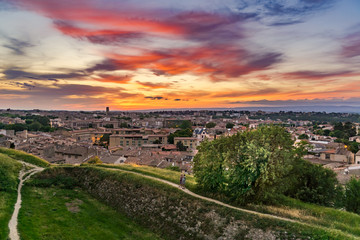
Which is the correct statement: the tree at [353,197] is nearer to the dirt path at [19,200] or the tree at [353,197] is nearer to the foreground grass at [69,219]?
the foreground grass at [69,219]

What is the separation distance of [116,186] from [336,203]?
22.9 meters

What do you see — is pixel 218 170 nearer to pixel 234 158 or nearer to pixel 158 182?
pixel 234 158

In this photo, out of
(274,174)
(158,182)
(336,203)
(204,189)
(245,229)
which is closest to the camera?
(245,229)

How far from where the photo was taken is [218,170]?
2080cm

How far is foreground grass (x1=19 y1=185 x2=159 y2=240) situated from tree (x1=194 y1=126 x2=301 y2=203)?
22.5 ft

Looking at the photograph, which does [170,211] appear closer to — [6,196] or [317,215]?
[317,215]

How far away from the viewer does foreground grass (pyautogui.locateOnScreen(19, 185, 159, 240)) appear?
1705 centimetres

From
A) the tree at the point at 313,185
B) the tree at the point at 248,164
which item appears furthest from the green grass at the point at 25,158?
the tree at the point at 313,185

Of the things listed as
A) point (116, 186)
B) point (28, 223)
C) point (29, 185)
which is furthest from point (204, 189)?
point (29, 185)

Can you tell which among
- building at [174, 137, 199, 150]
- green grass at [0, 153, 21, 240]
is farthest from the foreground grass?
building at [174, 137, 199, 150]

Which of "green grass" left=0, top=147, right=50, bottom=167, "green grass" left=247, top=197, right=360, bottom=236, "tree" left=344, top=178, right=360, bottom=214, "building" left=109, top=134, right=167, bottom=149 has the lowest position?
"building" left=109, top=134, right=167, bottom=149

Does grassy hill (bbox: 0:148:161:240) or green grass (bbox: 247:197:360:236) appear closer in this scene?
green grass (bbox: 247:197:360:236)

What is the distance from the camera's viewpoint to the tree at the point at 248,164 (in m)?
18.4

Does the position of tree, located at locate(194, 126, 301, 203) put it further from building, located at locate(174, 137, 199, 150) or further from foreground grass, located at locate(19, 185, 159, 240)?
building, located at locate(174, 137, 199, 150)
